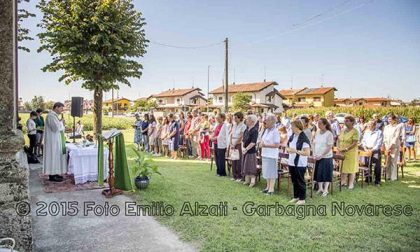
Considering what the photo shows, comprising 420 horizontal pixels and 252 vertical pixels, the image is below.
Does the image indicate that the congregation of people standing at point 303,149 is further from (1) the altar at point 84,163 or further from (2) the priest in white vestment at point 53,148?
(2) the priest in white vestment at point 53,148

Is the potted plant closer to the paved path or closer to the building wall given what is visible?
the paved path

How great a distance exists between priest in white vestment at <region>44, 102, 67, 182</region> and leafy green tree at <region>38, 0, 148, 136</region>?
8.98 meters

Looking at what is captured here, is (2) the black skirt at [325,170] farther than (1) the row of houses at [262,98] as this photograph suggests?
No

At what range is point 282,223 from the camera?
224 inches

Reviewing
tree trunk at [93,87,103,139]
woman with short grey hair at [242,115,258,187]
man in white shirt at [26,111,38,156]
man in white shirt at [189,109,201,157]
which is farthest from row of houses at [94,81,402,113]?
woman with short grey hair at [242,115,258,187]

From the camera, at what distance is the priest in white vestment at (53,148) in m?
8.58

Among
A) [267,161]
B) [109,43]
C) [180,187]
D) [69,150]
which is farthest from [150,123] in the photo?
[267,161]

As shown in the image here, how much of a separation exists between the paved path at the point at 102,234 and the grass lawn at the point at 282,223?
308 mm

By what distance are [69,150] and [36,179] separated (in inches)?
51.3

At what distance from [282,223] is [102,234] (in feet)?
9.95

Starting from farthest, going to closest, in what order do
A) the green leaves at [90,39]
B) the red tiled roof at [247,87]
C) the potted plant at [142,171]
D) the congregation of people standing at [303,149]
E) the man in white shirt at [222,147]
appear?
the red tiled roof at [247,87] < the green leaves at [90,39] < the man in white shirt at [222,147] < the potted plant at [142,171] < the congregation of people standing at [303,149]

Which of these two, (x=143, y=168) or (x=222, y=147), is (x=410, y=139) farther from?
(x=143, y=168)

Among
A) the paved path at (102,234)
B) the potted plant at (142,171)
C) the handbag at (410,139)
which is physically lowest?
the paved path at (102,234)

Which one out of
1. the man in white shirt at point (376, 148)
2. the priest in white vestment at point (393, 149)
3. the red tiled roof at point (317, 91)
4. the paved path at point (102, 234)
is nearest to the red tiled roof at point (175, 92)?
the red tiled roof at point (317, 91)
